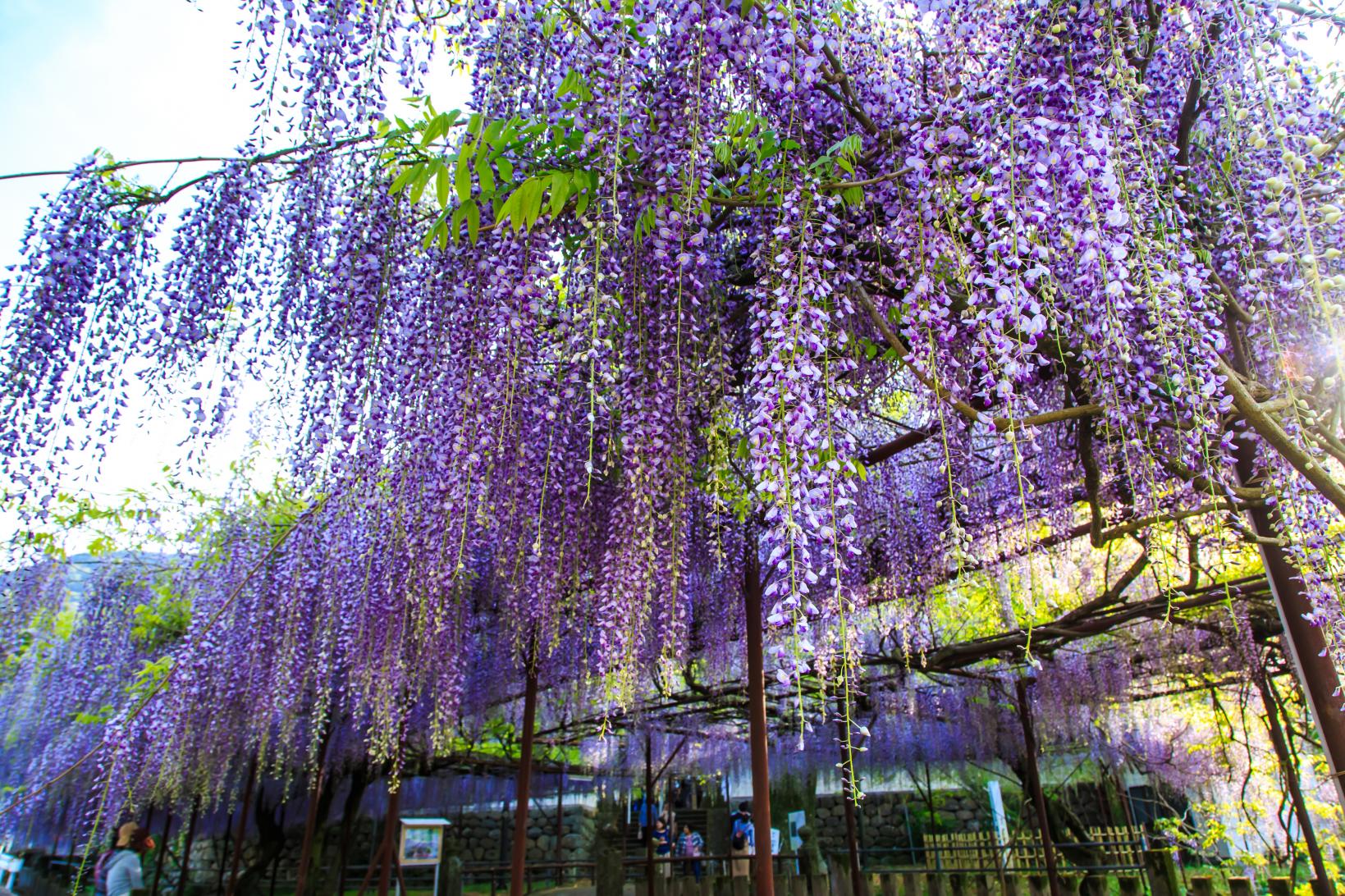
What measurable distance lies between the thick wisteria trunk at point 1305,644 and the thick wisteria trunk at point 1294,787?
3.43 m

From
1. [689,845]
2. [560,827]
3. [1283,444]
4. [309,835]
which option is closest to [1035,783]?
[1283,444]

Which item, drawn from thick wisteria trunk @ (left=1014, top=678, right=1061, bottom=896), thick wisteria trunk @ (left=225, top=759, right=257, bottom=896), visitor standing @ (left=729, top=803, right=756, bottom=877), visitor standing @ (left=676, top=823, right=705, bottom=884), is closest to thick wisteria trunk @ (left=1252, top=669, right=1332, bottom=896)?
thick wisteria trunk @ (left=1014, top=678, right=1061, bottom=896)

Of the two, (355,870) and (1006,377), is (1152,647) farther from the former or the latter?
(355,870)

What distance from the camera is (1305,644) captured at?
274cm

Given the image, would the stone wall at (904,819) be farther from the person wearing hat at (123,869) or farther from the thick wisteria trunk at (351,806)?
the person wearing hat at (123,869)

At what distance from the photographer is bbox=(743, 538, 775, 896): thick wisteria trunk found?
13.0 ft

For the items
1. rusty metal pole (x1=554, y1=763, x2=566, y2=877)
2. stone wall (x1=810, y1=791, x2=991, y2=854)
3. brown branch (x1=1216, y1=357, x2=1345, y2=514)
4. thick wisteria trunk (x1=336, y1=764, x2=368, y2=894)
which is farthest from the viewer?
stone wall (x1=810, y1=791, x2=991, y2=854)

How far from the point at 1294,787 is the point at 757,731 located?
3975 millimetres

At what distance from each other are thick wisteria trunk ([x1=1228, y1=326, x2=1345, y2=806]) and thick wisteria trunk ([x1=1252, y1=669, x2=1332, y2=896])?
135 inches

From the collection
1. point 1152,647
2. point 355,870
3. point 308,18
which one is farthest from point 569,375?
point 355,870

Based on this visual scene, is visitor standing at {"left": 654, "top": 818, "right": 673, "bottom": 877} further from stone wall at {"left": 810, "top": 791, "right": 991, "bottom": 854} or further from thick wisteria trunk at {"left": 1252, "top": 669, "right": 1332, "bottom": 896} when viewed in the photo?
thick wisteria trunk at {"left": 1252, "top": 669, "right": 1332, "bottom": 896}

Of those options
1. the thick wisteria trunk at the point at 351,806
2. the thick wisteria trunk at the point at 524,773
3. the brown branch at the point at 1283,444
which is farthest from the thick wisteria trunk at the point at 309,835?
the brown branch at the point at 1283,444

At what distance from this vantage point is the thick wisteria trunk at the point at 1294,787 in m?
5.16

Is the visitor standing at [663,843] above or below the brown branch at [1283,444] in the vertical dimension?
below
